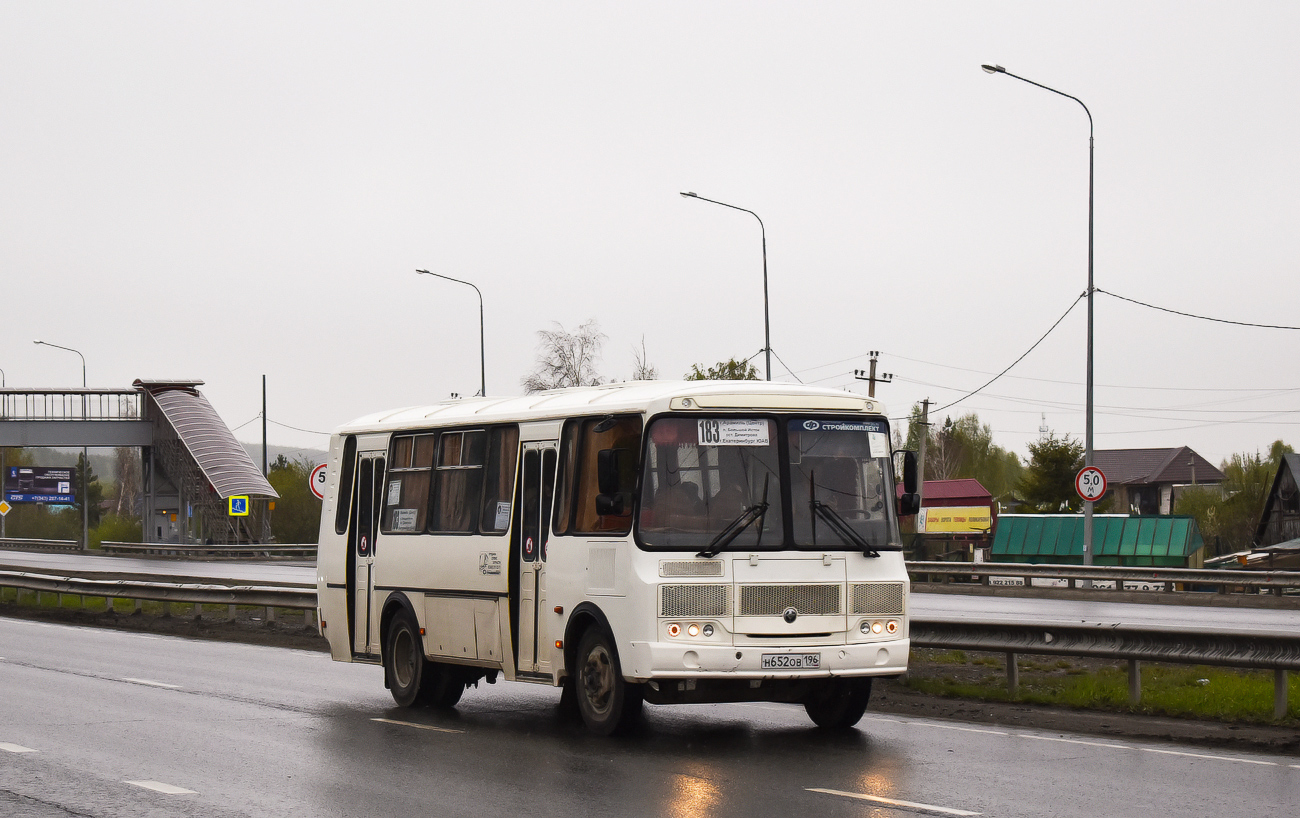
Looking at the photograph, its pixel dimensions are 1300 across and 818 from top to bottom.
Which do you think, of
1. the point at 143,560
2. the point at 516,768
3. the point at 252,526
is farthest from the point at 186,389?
the point at 516,768

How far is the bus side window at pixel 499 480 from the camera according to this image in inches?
517

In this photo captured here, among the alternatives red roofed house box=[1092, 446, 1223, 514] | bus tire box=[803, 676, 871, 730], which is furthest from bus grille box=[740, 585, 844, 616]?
red roofed house box=[1092, 446, 1223, 514]

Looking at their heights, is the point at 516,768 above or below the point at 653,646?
below

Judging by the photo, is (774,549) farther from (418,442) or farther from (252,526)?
(252,526)

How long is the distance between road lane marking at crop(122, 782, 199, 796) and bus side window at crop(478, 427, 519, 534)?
413cm

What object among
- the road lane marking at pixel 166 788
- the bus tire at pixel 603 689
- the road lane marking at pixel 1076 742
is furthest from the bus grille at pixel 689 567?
the road lane marking at pixel 166 788

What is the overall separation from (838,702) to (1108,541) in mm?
36475

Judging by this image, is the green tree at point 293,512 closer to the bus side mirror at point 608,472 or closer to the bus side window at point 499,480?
the bus side window at point 499,480

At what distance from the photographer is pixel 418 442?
14648mm

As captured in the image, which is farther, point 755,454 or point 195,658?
point 195,658

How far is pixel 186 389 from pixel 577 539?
65007mm

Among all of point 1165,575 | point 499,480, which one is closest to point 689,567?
point 499,480

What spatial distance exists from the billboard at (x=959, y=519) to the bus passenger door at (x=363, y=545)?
53.0m

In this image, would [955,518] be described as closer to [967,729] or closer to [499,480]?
[967,729]
